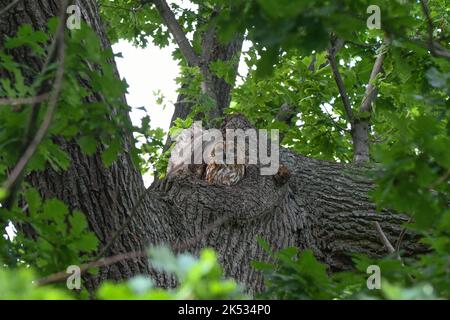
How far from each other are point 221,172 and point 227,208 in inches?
12.7

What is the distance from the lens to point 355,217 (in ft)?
13.6

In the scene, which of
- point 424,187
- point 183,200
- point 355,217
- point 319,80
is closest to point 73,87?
point 424,187

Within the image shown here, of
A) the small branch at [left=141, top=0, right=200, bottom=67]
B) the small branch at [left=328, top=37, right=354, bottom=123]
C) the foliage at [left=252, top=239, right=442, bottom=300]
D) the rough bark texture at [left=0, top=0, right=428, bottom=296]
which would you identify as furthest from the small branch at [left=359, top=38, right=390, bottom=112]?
the foliage at [left=252, top=239, right=442, bottom=300]

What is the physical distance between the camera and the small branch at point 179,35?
561cm

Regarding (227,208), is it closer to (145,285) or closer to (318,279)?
(318,279)

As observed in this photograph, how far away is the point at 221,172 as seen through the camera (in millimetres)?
4152

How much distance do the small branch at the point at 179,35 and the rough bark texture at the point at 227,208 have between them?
1371 mm

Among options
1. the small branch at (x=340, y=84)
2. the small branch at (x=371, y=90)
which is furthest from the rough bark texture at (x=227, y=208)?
the small branch at (x=371, y=90)

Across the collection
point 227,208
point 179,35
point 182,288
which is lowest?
point 182,288

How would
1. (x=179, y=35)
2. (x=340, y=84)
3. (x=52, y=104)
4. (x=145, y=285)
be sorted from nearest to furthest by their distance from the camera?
(x=145, y=285) < (x=52, y=104) < (x=340, y=84) < (x=179, y=35)

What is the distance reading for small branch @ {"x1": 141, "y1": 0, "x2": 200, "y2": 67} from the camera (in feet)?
18.4

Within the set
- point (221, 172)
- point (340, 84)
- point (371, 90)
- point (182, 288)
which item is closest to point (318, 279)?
point (182, 288)

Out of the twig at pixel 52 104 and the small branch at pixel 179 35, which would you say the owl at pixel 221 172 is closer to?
the small branch at pixel 179 35

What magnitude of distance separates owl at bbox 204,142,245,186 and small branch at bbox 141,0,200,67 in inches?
60.7
